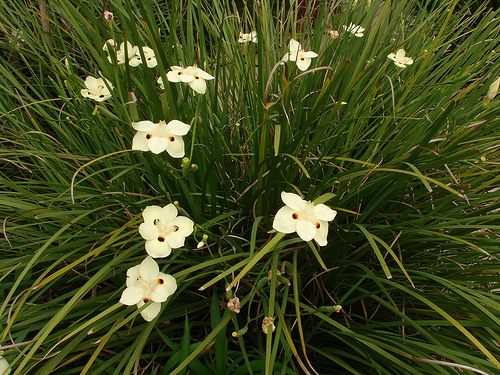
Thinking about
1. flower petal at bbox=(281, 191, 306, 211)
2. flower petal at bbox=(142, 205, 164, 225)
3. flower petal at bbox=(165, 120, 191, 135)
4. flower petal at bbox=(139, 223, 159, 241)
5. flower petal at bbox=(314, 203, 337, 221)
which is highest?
flower petal at bbox=(165, 120, 191, 135)

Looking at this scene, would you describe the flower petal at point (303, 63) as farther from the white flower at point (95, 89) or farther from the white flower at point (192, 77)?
the white flower at point (95, 89)

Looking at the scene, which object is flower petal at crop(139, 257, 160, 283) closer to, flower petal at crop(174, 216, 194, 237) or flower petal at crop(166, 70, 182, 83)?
flower petal at crop(174, 216, 194, 237)

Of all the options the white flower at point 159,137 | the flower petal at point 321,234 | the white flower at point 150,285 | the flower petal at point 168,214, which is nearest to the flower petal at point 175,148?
the white flower at point 159,137

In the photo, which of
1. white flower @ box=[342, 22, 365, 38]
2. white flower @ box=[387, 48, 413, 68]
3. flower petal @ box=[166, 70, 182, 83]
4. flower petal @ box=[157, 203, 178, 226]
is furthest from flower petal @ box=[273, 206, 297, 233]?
white flower @ box=[342, 22, 365, 38]

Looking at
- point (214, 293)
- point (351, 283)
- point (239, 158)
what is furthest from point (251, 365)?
point (239, 158)

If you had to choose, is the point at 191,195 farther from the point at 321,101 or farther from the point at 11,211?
the point at 11,211

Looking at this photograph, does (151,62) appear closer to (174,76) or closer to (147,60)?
(147,60)

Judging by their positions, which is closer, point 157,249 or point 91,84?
point 157,249

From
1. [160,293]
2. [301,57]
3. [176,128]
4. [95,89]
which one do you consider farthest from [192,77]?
[160,293]
